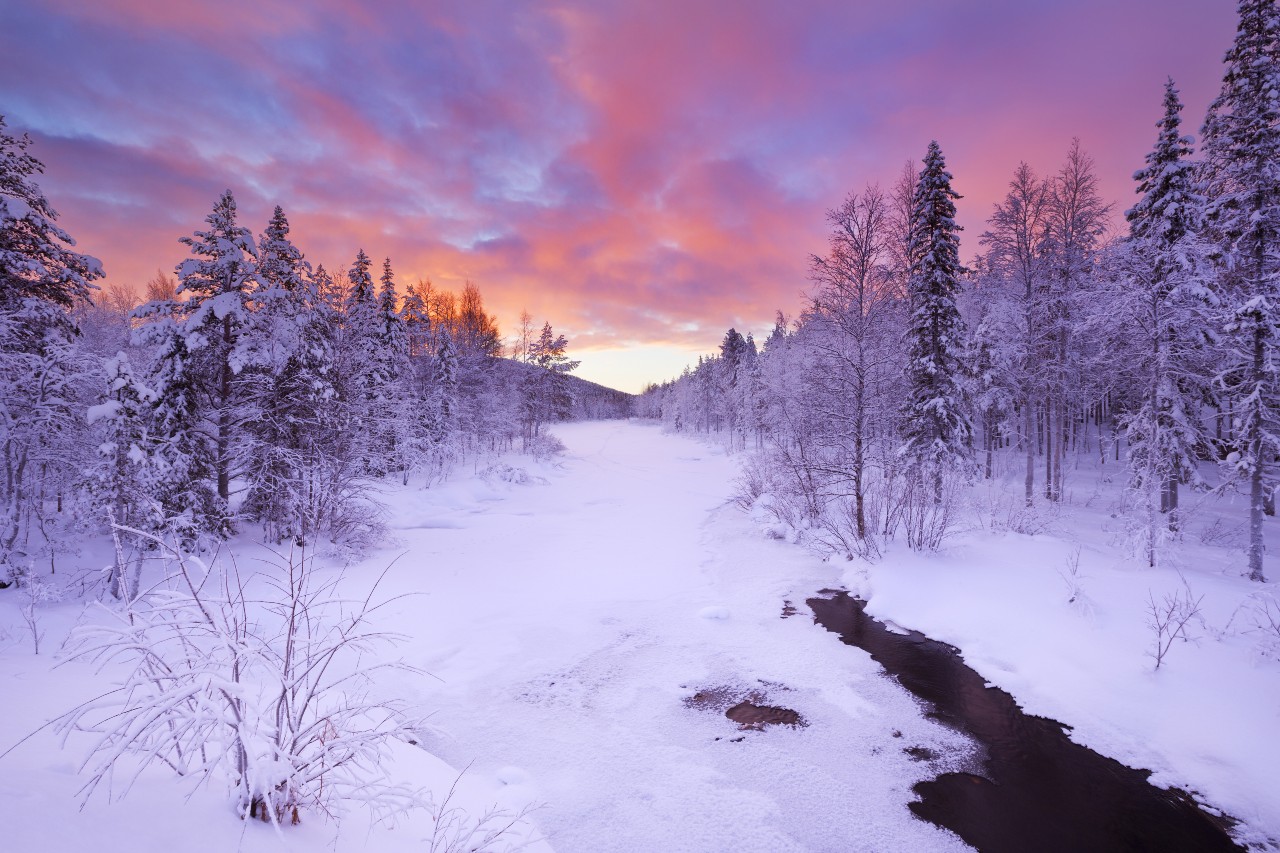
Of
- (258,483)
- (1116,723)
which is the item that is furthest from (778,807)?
(258,483)

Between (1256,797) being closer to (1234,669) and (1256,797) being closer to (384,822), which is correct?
(1234,669)

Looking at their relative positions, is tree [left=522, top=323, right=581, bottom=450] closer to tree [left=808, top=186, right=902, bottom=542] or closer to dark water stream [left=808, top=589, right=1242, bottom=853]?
tree [left=808, top=186, right=902, bottom=542]

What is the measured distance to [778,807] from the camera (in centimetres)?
495

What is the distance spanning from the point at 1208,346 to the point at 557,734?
17.6m

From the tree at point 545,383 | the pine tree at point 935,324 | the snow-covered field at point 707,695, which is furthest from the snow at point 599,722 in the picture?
the tree at point 545,383

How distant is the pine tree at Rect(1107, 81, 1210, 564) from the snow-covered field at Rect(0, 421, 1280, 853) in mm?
3512

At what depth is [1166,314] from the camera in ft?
39.7

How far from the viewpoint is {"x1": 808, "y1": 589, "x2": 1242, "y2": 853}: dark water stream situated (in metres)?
4.71

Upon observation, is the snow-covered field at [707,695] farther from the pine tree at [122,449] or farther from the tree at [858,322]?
the tree at [858,322]

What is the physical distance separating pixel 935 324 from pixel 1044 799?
17131 millimetres

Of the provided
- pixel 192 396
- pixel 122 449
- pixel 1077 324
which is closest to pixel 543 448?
pixel 192 396

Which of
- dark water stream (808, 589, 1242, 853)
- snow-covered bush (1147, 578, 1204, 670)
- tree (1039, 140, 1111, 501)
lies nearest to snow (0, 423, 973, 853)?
dark water stream (808, 589, 1242, 853)

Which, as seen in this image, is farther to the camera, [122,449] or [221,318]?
[221,318]

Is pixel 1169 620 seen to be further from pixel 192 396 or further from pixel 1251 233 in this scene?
pixel 192 396
